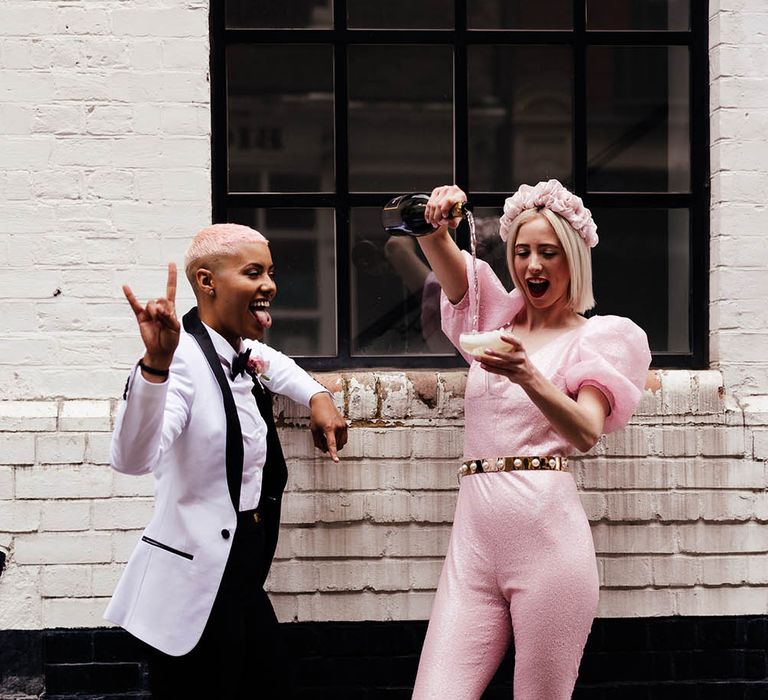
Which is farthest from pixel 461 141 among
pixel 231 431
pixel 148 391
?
pixel 148 391

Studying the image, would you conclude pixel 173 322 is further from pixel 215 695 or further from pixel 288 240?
pixel 288 240

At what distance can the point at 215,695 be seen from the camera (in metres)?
3.44

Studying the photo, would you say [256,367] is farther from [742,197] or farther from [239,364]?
[742,197]

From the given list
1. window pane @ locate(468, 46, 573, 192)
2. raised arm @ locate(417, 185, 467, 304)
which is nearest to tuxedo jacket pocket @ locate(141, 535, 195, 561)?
raised arm @ locate(417, 185, 467, 304)

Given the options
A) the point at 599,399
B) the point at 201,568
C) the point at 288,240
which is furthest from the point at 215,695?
the point at 288,240

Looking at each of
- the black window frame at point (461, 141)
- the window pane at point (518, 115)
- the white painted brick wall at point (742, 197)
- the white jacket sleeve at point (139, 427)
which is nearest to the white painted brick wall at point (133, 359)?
the white painted brick wall at point (742, 197)

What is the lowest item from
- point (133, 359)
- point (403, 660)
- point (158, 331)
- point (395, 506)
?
point (403, 660)

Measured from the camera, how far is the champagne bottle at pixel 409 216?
387cm

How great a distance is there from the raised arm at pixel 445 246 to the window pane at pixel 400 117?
1038 mm

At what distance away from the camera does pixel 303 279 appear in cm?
491

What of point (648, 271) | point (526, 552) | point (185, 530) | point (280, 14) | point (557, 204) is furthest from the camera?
point (648, 271)

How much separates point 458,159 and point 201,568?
2.13 meters

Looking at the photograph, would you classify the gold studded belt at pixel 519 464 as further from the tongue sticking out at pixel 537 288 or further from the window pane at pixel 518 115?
the window pane at pixel 518 115

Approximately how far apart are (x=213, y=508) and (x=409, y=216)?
1119 millimetres
